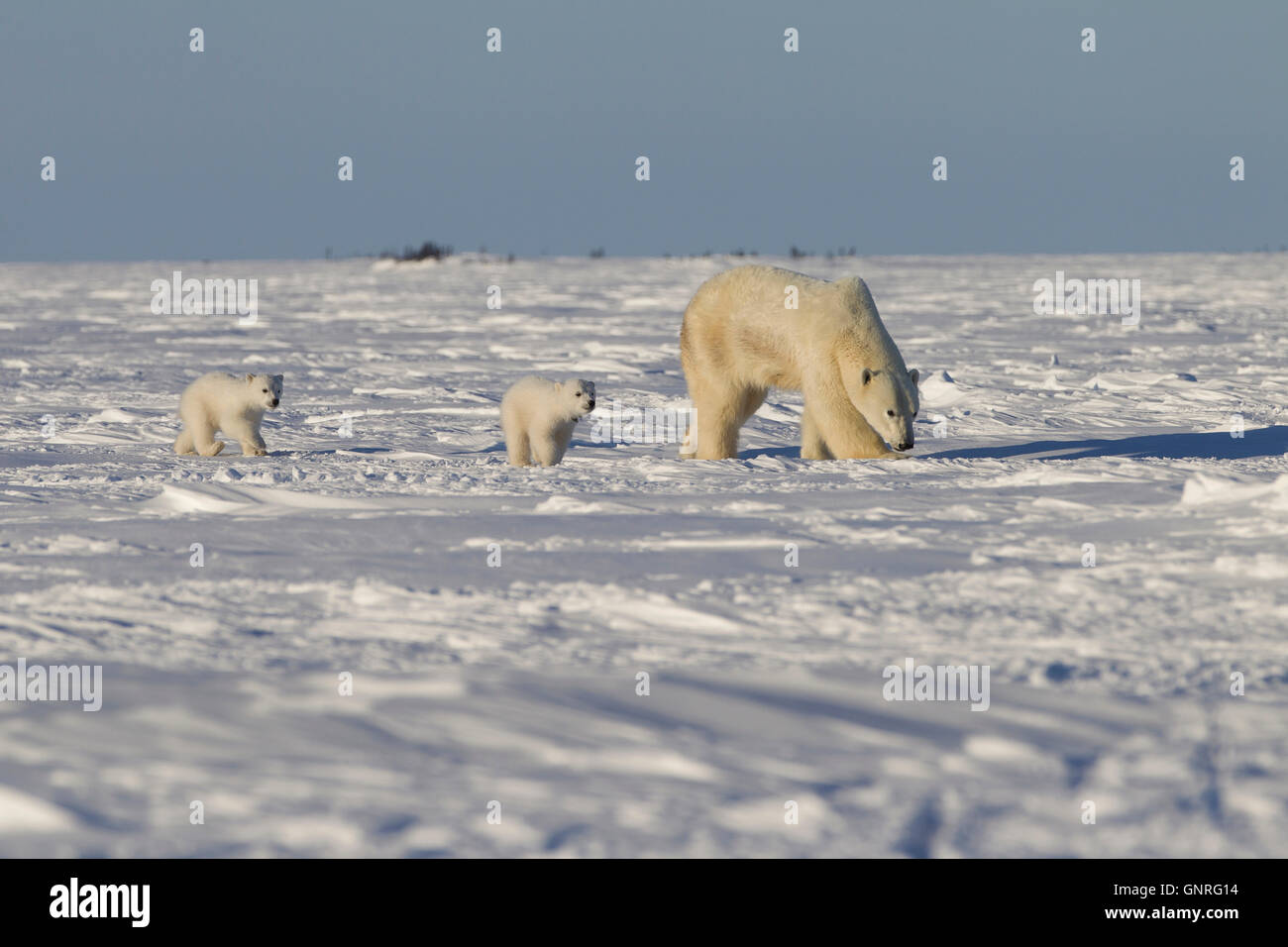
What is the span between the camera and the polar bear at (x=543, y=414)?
7617mm

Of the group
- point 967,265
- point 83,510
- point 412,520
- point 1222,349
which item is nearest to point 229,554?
point 412,520

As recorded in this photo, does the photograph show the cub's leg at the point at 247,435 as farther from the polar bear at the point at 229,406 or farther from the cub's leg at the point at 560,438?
the cub's leg at the point at 560,438

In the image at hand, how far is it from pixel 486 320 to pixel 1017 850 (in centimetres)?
1766

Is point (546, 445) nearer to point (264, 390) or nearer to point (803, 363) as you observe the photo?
point (803, 363)

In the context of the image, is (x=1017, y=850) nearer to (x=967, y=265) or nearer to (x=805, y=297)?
(x=805, y=297)

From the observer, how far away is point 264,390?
8.23 m

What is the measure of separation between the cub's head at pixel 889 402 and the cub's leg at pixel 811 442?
2.09 feet

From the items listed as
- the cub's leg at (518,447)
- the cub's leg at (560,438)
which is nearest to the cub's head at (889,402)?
the cub's leg at (560,438)

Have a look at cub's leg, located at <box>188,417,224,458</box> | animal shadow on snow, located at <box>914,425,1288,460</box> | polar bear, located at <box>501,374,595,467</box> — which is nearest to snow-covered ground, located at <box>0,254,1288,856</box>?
animal shadow on snow, located at <box>914,425,1288,460</box>

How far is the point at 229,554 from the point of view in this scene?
5.07m

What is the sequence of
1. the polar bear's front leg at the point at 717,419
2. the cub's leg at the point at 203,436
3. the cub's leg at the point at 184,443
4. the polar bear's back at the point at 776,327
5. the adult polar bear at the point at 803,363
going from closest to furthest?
the adult polar bear at the point at 803,363, the polar bear's back at the point at 776,327, the polar bear's front leg at the point at 717,419, the cub's leg at the point at 203,436, the cub's leg at the point at 184,443

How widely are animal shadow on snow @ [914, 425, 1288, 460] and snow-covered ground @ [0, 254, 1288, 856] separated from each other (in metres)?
0.05

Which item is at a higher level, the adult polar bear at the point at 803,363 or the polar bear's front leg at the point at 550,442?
the adult polar bear at the point at 803,363

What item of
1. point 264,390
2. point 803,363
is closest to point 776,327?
point 803,363
